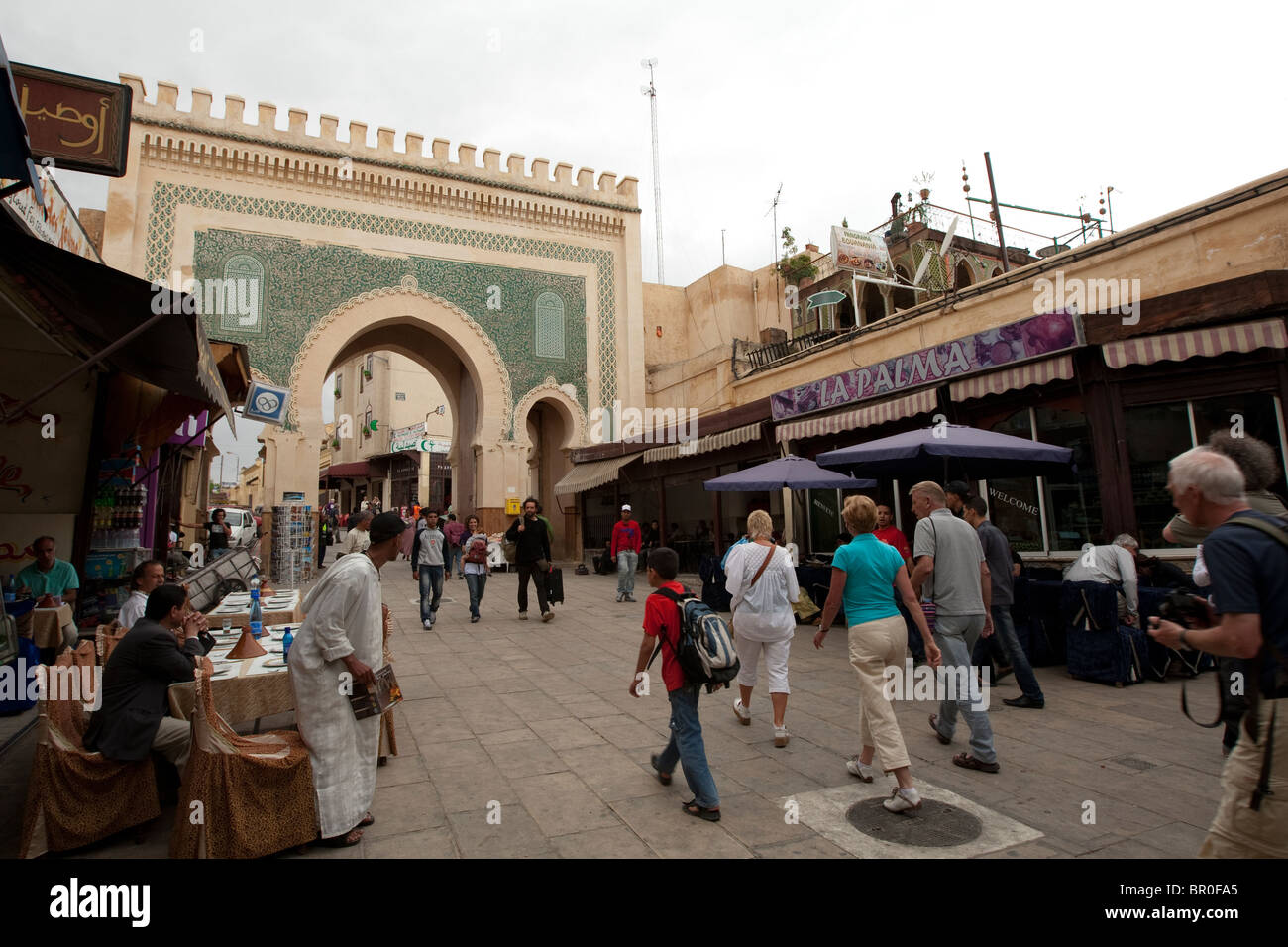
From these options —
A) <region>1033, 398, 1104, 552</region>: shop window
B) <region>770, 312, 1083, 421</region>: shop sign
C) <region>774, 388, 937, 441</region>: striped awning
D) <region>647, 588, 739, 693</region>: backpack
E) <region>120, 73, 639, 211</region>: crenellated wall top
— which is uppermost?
<region>120, 73, 639, 211</region>: crenellated wall top

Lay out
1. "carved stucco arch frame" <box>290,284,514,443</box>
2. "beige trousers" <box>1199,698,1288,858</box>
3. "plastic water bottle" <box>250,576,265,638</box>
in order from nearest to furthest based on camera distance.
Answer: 1. "beige trousers" <box>1199,698,1288,858</box>
2. "plastic water bottle" <box>250,576,265,638</box>
3. "carved stucco arch frame" <box>290,284,514,443</box>

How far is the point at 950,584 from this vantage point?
13.8ft

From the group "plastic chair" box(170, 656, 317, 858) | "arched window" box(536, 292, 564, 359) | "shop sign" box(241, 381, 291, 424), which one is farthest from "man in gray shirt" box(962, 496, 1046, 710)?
"arched window" box(536, 292, 564, 359)

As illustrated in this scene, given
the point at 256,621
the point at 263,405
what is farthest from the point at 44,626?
the point at 263,405

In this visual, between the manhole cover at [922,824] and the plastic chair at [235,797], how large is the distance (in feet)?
8.45

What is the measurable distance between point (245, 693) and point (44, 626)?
344 centimetres

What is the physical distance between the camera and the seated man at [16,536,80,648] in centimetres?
593

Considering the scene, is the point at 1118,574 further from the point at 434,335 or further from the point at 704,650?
the point at 434,335

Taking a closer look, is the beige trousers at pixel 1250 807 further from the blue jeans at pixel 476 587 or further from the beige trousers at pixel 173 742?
the blue jeans at pixel 476 587

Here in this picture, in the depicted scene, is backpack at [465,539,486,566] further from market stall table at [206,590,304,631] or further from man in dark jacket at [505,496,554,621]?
market stall table at [206,590,304,631]

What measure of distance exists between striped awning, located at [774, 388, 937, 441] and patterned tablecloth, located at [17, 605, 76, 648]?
Answer: 372 inches

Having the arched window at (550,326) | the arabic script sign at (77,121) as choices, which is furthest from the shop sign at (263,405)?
the arched window at (550,326)
